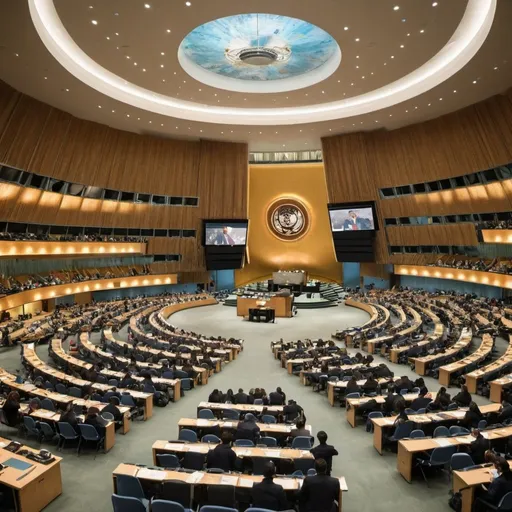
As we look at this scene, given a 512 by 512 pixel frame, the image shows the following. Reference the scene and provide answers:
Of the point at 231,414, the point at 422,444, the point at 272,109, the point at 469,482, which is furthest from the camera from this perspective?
the point at 272,109

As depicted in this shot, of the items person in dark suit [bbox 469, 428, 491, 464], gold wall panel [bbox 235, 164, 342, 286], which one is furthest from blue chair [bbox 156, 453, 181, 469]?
gold wall panel [bbox 235, 164, 342, 286]

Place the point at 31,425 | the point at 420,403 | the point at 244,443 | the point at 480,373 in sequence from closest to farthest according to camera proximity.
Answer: the point at 244,443 < the point at 31,425 < the point at 420,403 < the point at 480,373

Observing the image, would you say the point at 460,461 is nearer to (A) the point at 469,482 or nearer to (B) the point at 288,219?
(A) the point at 469,482

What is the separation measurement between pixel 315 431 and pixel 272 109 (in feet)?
74.4

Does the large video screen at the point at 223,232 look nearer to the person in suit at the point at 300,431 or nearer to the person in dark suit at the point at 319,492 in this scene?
the person in suit at the point at 300,431

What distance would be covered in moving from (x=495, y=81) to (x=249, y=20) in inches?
453

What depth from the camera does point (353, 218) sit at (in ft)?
102

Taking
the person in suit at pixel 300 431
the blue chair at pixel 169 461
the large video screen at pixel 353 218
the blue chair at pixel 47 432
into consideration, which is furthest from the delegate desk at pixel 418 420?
the large video screen at pixel 353 218

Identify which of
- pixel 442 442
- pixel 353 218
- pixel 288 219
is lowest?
pixel 442 442

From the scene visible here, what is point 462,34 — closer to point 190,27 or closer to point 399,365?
point 190,27

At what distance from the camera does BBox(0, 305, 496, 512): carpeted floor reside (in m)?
6.39

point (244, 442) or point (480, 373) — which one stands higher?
point (480, 373)

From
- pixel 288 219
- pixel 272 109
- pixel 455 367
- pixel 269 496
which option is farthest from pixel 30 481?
pixel 288 219

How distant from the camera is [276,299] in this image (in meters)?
26.0
